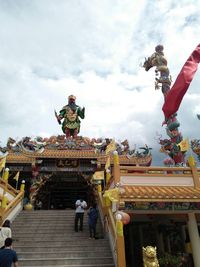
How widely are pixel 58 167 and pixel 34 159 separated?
1.89 meters

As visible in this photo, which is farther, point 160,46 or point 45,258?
point 160,46

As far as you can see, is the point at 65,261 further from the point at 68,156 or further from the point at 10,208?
the point at 68,156

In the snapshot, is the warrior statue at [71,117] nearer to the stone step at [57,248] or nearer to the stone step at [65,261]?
the stone step at [57,248]

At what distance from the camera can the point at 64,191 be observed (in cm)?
2109

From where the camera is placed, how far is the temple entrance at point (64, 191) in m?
20.2

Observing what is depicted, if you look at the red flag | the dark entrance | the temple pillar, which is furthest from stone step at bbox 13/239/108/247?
the red flag

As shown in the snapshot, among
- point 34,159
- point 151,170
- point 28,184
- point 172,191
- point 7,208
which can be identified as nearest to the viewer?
point 172,191

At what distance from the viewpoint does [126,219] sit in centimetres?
779

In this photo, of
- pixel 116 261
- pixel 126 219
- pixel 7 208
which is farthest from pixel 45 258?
pixel 7 208

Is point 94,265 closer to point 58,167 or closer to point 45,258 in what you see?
point 45,258

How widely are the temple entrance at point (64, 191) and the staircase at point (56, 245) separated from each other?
7392mm

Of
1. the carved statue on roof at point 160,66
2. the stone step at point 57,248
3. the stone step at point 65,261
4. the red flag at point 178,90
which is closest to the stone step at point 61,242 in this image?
the stone step at point 57,248

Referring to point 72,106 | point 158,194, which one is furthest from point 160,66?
point 158,194

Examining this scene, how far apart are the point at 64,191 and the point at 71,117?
22.3 ft
